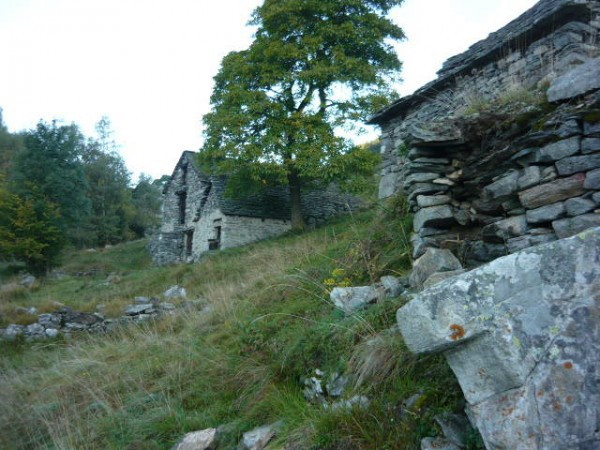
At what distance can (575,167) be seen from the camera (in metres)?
4.08

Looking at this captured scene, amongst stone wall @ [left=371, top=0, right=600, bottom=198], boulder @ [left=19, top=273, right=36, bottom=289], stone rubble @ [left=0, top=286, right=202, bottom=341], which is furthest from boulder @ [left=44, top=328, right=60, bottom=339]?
boulder @ [left=19, top=273, right=36, bottom=289]

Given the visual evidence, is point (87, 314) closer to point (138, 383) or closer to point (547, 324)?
point (138, 383)

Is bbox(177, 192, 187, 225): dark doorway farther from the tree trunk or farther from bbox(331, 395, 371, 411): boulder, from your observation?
bbox(331, 395, 371, 411): boulder

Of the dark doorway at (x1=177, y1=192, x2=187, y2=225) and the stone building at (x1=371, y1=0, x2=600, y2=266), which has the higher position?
the dark doorway at (x1=177, y1=192, x2=187, y2=225)

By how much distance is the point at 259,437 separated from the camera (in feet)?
12.7

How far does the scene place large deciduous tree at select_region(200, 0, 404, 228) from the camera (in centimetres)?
1812

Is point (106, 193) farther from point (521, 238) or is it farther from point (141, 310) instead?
point (521, 238)

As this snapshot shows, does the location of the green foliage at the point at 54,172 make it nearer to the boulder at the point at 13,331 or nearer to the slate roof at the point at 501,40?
the boulder at the point at 13,331

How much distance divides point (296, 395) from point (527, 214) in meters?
2.91

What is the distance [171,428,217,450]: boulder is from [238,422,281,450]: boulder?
37 centimetres

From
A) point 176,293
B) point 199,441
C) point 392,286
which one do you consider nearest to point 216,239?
point 176,293

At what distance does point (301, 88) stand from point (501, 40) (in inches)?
494

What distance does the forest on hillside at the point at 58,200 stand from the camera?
24.5m

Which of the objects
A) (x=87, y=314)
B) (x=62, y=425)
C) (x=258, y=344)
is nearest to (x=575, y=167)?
(x=258, y=344)
